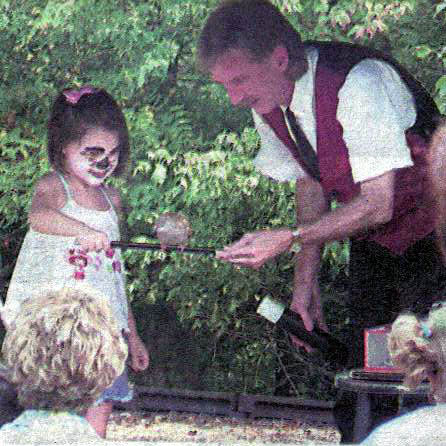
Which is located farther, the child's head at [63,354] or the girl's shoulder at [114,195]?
the girl's shoulder at [114,195]

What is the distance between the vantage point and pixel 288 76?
169 inches

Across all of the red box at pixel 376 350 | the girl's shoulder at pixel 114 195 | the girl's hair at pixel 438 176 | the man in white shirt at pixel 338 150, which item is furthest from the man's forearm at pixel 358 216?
the girl's shoulder at pixel 114 195

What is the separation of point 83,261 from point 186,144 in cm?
69

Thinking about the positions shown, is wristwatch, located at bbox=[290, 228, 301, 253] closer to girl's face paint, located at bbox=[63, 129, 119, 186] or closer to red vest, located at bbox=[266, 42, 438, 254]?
red vest, located at bbox=[266, 42, 438, 254]

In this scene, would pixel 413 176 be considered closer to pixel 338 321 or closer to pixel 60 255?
pixel 338 321

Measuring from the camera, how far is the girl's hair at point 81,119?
439cm

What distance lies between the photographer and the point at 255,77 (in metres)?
4.36

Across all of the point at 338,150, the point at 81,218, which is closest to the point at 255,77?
the point at 338,150

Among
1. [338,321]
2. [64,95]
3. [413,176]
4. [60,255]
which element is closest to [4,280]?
[60,255]

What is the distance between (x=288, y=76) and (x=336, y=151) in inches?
14.9

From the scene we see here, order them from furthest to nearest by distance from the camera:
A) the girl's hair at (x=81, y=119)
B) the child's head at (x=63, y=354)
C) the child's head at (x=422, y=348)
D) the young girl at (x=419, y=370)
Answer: the girl's hair at (x=81, y=119), the child's head at (x=63, y=354), the child's head at (x=422, y=348), the young girl at (x=419, y=370)

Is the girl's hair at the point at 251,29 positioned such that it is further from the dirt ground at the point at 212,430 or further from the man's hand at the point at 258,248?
the dirt ground at the point at 212,430

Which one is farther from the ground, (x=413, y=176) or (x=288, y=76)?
(x=288, y=76)

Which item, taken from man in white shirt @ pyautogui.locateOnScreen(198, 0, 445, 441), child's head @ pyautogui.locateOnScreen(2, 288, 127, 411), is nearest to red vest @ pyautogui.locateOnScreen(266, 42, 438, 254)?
man in white shirt @ pyautogui.locateOnScreen(198, 0, 445, 441)
